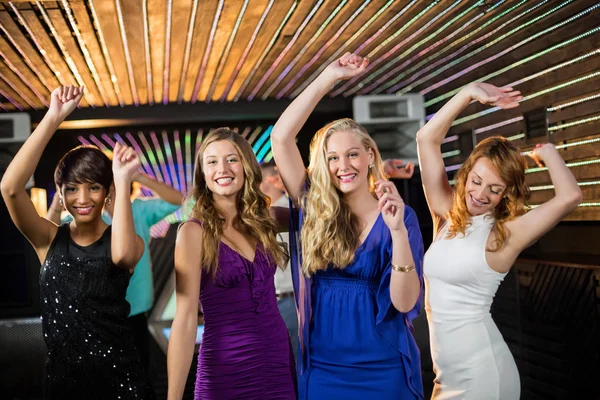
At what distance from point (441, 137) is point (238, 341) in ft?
3.65

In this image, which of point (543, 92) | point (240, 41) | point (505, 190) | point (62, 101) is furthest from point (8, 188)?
point (543, 92)

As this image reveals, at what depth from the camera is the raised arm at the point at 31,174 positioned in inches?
79.3

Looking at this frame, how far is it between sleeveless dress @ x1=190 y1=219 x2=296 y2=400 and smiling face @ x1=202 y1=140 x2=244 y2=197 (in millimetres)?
182

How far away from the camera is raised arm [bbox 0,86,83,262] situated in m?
2.01

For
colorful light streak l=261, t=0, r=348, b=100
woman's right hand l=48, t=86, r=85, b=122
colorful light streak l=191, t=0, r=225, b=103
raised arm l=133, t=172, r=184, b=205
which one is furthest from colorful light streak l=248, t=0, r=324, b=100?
woman's right hand l=48, t=86, r=85, b=122

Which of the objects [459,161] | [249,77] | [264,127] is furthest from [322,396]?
[264,127]

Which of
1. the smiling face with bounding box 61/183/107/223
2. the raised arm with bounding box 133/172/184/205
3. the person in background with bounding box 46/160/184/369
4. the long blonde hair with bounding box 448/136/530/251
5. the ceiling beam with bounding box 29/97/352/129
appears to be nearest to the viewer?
the smiling face with bounding box 61/183/107/223

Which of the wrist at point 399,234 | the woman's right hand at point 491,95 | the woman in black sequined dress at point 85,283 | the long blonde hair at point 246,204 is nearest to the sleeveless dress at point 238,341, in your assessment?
the long blonde hair at point 246,204

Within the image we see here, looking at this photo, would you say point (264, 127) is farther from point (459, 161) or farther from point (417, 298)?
point (417, 298)

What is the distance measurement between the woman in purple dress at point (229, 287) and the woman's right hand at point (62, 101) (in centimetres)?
43

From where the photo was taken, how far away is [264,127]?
30.7ft

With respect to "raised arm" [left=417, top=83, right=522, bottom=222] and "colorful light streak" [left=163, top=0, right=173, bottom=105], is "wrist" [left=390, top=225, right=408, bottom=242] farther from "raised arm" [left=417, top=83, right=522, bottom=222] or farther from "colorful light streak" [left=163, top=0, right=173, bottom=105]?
"colorful light streak" [left=163, top=0, right=173, bottom=105]

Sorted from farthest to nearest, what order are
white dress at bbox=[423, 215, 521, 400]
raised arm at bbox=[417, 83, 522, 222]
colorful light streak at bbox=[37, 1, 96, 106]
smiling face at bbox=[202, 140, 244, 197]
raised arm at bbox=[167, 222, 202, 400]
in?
colorful light streak at bbox=[37, 1, 96, 106] < raised arm at bbox=[417, 83, 522, 222] < white dress at bbox=[423, 215, 521, 400] < smiling face at bbox=[202, 140, 244, 197] < raised arm at bbox=[167, 222, 202, 400]

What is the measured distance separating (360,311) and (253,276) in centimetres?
35
